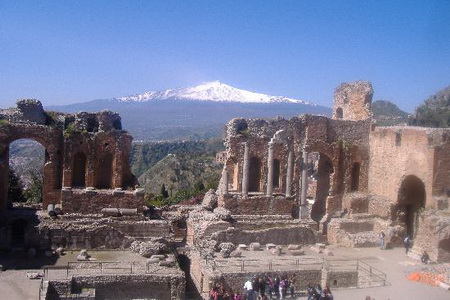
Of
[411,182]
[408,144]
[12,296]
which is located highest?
[408,144]

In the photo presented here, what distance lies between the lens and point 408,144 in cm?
3045

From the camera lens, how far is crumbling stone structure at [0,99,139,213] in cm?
2783

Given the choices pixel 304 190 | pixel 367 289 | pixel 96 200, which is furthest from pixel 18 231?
pixel 367 289

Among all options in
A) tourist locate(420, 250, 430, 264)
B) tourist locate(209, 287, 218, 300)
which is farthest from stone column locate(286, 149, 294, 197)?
tourist locate(209, 287, 218, 300)

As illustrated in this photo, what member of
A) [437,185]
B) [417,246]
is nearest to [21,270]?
[417,246]

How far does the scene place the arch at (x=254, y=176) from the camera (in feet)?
107

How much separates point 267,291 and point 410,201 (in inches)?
562

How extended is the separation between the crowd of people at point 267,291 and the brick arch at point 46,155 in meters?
12.3

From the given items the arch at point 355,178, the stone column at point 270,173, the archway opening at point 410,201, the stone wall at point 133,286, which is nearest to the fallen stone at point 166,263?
the stone wall at point 133,286

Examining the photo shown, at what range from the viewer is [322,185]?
3459 cm

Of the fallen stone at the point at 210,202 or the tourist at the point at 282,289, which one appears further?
the fallen stone at the point at 210,202

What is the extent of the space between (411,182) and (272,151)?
8.58 metres

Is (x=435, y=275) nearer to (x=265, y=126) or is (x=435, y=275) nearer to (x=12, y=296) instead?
(x=265, y=126)

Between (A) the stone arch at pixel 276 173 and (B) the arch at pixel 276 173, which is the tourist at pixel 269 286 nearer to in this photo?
(A) the stone arch at pixel 276 173
